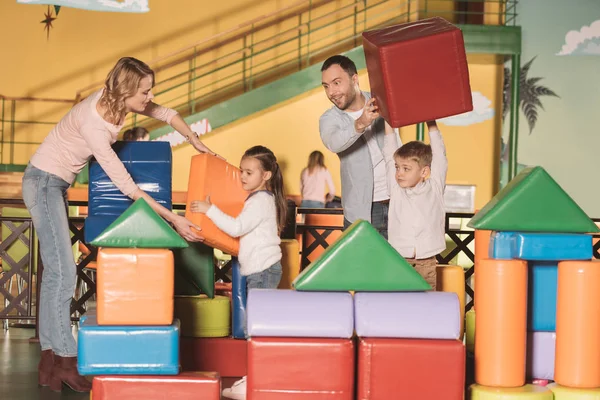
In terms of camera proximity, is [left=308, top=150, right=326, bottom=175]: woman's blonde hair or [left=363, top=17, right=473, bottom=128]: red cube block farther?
[left=308, top=150, right=326, bottom=175]: woman's blonde hair

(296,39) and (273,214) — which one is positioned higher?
(296,39)

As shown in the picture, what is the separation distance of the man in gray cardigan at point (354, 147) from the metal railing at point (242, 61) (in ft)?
22.9

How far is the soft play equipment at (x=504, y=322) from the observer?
291 cm

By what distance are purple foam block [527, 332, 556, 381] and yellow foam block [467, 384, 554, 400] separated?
16 centimetres

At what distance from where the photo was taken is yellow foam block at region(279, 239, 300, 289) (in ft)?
13.1

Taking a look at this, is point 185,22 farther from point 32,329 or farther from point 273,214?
point 273,214

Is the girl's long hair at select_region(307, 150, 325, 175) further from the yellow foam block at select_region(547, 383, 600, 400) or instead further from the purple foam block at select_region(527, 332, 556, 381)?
the yellow foam block at select_region(547, 383, 600, 400)

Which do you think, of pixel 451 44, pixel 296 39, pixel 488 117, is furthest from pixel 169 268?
pixel 296 39

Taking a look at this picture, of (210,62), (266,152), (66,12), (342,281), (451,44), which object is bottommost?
(342,281)

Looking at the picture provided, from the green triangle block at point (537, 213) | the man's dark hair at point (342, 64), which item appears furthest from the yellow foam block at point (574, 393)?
the man's dark hair at point (342, 64)

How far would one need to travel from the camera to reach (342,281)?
288 centimetres

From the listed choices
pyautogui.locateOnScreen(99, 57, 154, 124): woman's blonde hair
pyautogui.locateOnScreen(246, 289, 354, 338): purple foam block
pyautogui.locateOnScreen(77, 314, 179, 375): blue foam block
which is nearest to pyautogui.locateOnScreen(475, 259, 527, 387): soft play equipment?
pyautogui.locateOnScreen(246, 289, 354, 338): purple foam block

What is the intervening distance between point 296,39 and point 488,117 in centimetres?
279

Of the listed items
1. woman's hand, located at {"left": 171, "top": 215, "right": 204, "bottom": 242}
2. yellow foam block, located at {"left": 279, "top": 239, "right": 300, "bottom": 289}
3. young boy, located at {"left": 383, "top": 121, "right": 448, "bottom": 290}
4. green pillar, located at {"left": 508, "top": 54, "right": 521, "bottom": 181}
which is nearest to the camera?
woman's hand, located at {"left": 171, "top": 215, "right": 204, "bottom": 242}
